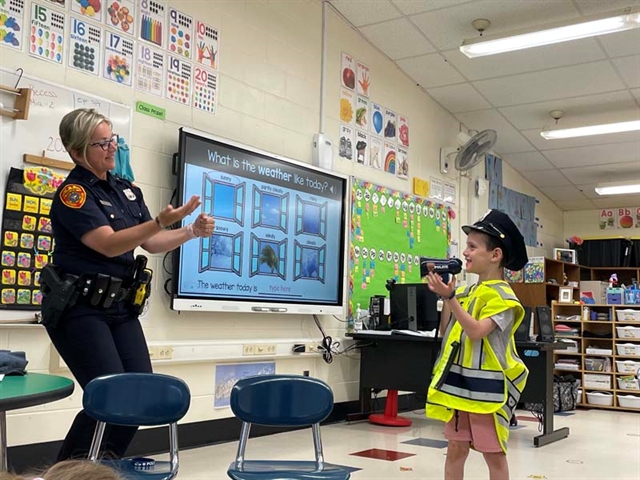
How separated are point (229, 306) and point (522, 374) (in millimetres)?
2173

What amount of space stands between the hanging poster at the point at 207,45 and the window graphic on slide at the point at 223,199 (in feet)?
2.46

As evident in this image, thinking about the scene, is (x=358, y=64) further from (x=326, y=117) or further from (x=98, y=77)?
(x=98, y=77)

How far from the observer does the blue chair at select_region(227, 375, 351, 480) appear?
2279mm

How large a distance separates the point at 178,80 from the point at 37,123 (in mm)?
1066

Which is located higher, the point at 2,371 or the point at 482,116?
the point at 482,116

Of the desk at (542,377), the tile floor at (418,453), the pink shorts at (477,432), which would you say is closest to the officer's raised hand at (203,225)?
the pink shorts at (477,432)

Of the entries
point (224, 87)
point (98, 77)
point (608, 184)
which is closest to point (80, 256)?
point (98, 77)

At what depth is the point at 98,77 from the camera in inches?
142

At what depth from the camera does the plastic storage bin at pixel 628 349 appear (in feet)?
23.8

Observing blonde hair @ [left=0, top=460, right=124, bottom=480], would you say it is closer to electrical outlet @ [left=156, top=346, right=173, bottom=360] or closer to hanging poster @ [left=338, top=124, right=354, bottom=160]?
electrical outlet @ [left=156, top=346, right=173, bottom=360]

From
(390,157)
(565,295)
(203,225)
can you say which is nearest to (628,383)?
(565,295)

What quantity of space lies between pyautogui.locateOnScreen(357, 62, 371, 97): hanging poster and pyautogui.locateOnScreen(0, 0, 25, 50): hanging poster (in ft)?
10.0

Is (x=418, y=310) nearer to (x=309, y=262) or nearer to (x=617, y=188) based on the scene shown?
(x=309, y=262)

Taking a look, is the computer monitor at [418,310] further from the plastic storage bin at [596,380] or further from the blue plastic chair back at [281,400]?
the blue plastic chair back at [281,400]
